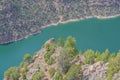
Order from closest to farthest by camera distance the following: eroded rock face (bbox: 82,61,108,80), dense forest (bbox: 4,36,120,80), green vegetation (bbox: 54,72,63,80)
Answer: eroded rock face (bbox: 82,61,108,80) < dense forest (bbox: 4,36,120,80) < green vegetation (bbox: 54,72,63,80)

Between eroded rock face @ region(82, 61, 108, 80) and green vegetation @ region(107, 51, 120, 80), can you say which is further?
eroded rock face @ region(82, 61, 108, 80)

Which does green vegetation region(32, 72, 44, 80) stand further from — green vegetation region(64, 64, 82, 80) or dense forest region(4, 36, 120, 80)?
green vegetation region(64, 64, 82, 80)

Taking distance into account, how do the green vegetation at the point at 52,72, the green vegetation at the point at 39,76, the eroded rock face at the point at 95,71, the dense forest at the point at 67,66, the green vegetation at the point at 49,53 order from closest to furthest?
the eroded rock face at the point at 95,71 → the dense forest at the point at 67,66 → the green vegetation at the point at 52,72 → the green vegetation at the point at 39,76 → the green vegetation at the point at 49,53

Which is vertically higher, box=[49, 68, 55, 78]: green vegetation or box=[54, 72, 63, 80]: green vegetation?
box=[54, 72, 63, 80]: green vegetation

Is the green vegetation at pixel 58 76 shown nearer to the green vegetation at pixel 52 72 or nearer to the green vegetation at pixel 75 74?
the green vegetation at pixel 75 74

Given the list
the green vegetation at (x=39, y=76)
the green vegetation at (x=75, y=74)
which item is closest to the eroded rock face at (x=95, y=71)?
the green vegetation at (x=75, y=74)

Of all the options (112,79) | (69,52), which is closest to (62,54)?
(69,52)

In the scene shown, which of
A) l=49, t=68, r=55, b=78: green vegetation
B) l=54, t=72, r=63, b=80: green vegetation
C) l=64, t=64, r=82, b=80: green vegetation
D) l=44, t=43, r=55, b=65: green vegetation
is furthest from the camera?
l=44, t=43, r=55, b=65: green vegetation

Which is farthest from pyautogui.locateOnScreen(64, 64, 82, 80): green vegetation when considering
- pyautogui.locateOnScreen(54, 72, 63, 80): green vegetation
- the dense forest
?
pyautogui.locateOnScreen(54, 72, 63, 80): green vegetation

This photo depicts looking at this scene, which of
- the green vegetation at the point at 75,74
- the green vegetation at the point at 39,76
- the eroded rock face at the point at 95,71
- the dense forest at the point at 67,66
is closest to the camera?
the eroded rock face at the point at 95,71
